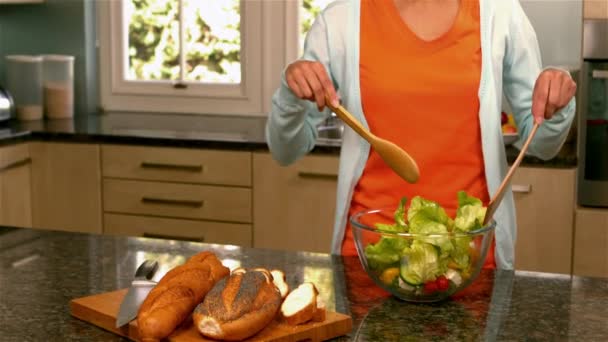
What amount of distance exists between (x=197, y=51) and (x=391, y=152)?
2.55 m

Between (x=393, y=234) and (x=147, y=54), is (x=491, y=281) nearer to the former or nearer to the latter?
(x=393, y=234)

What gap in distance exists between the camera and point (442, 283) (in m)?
1.41

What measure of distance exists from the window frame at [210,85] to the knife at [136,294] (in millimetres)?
2375

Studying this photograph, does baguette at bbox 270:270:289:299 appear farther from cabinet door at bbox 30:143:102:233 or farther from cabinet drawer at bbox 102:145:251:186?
cabinet door at bbox 30:143:102:233

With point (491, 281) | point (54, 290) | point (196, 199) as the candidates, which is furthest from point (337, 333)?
point (196, 199)

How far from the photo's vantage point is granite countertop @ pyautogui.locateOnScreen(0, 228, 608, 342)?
1.33 m

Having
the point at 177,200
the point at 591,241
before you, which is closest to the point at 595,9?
the point at 591,241

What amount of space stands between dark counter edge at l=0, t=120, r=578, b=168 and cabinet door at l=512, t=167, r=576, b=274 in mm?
30

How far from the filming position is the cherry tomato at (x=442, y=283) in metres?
1.41

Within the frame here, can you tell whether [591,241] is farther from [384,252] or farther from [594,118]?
[384,252]

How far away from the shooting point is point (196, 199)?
10.9 feet

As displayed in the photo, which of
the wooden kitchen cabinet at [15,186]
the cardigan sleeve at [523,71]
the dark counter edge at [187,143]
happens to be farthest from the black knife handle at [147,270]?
the wooden kitchen cabinet at [15,186]

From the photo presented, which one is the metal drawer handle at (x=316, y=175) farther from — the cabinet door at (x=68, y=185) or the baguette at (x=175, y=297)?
the baguette at (x=175, y=297)

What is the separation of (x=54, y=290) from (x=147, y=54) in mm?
2599
